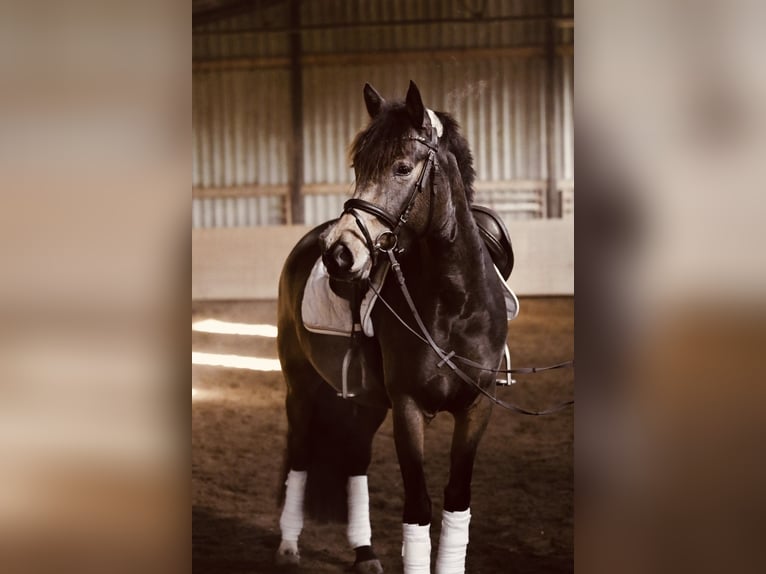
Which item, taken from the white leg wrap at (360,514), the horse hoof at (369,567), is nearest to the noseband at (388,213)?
the white leg wrap at (360,514)

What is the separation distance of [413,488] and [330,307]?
0.52m

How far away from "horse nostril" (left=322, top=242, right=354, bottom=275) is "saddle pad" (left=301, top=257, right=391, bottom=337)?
122 mm

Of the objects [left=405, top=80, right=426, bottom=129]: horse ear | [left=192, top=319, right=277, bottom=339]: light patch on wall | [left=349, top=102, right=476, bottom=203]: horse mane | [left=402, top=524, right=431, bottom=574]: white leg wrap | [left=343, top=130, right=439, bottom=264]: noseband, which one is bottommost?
[left=402, top=524, right=431, bottom=574]: white leg wrap

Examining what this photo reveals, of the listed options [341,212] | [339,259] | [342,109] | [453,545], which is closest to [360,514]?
[453,545]

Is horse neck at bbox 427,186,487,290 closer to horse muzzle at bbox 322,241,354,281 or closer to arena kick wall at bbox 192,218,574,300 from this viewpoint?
horse muzzle at bbox 322,241,354,281

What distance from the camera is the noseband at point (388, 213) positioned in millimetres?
2023

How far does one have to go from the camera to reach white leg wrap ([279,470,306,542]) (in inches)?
88.4

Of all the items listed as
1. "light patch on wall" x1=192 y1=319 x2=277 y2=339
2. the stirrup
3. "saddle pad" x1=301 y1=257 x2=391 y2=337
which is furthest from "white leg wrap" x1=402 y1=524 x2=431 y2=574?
"light patch on wall" x1=192 y1=319 x2=277 y2=339

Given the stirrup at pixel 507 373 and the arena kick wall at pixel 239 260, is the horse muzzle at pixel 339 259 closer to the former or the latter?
the arena kick wall at pixel 239 260

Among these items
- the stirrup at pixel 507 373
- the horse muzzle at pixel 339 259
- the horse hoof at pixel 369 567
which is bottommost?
the horse hoof at pixel 369 567

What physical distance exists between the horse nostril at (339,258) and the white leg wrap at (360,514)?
58 centimetres
